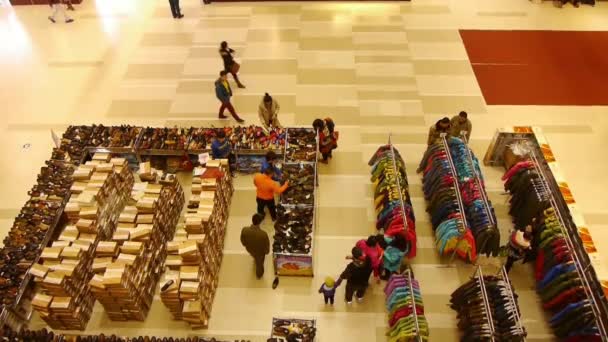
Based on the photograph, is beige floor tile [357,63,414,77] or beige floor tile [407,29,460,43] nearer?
beige floor tile [357,63,414,77]

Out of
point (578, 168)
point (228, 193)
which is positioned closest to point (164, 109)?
point (228, 193)

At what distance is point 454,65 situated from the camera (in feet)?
39.8

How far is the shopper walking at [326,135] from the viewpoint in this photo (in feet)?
29.5

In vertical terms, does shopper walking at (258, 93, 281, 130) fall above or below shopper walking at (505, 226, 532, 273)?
above

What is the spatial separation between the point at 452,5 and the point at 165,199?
10.7m

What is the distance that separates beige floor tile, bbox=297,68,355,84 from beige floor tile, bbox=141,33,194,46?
138 inches

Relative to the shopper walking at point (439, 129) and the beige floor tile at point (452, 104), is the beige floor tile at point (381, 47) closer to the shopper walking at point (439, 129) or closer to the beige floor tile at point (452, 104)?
the beige floor tile at point (452, 104)

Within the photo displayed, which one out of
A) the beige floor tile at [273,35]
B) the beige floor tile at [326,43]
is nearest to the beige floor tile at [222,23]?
the beige floor tile at [273,35]

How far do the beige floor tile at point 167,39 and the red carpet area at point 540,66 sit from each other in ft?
24.9

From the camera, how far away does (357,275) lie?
6.87 m

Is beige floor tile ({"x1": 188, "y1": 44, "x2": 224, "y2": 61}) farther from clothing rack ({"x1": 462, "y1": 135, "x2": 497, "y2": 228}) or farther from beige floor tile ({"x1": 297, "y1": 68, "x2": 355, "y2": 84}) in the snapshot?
clothing rack ({"x1": 462, "y1": 135, "x2": 497, "y2": 228})

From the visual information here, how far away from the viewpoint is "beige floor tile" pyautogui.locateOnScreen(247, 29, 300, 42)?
13.1 metres

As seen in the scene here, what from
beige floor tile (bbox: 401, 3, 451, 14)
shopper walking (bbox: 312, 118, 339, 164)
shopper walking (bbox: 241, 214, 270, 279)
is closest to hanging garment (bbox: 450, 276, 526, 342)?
shopper walking (bbox: 241, 214, 270, 279)

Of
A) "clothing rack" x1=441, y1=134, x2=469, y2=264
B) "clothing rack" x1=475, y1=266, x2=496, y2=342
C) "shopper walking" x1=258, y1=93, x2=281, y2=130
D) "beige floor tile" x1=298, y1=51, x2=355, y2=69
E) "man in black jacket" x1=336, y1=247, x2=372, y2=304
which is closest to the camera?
"clothing rack" x1=475, y1=266, x2=496, y2=342
